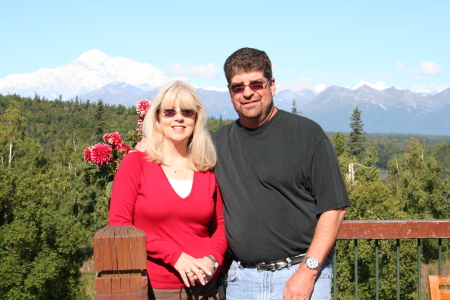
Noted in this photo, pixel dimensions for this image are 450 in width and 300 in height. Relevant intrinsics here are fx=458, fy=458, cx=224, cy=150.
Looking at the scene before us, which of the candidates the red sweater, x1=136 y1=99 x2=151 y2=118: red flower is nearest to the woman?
the red sweater

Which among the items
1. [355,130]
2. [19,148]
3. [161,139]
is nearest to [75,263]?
[19,148]

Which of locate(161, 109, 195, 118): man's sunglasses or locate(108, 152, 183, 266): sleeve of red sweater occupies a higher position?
locate(161, 109, 195, 118): man's sunglasses

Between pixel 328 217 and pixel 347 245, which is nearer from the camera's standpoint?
pixel 328 217

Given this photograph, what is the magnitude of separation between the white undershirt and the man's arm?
755 mm

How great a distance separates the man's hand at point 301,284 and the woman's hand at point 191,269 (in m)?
0.45

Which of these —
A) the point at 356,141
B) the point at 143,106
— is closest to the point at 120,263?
the point at 143,106

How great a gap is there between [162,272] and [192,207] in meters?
0.39

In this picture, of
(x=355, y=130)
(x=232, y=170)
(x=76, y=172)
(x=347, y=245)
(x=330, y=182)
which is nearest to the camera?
(x=330, y=182)

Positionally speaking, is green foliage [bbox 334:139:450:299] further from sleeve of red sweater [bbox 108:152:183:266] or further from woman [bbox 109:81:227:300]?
sleeve of red sweater [bbox 108:152:183:266]

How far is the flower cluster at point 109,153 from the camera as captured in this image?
12.0 feet

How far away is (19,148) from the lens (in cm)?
4750

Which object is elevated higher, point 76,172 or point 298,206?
point 298,206

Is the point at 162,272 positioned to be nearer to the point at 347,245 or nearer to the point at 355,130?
the point at 347,245

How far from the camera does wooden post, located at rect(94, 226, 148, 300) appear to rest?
1676 mm
